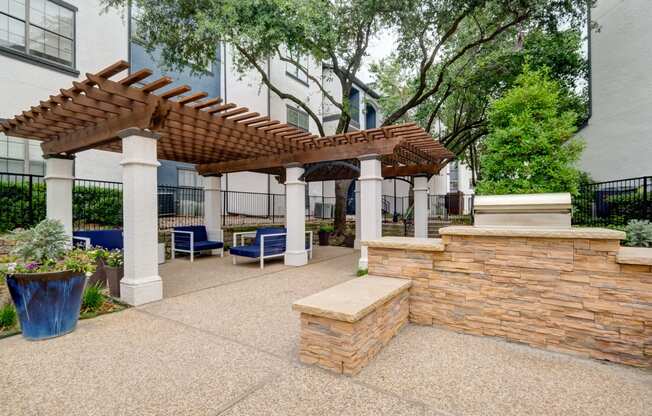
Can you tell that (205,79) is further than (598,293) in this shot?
Yes

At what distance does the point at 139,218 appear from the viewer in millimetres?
4844

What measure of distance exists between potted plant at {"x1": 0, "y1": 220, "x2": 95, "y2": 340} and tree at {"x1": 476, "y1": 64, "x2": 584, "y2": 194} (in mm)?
8031

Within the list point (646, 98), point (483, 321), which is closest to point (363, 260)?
point (483, 321)

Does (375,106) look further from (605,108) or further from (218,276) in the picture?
(218,276)

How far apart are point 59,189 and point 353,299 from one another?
6.96m

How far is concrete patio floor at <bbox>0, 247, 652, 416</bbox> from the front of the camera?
2.28m

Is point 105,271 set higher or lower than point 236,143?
lower

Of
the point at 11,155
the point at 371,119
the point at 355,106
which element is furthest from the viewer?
the point at 371,119

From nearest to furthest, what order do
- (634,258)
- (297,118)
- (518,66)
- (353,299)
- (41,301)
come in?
(634,258), (353,299), (41,301), (518,66), (297,118)

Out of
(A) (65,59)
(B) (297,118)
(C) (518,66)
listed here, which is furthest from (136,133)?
(B) (297,118)

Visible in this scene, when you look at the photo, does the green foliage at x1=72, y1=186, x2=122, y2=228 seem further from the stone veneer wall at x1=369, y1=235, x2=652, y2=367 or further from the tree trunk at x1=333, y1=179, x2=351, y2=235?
the stone veneer wall at x1=369, y1=235, x2=652, y2=367

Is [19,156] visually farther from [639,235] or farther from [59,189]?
[639,235]

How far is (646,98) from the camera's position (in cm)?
820

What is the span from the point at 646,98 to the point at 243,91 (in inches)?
540
